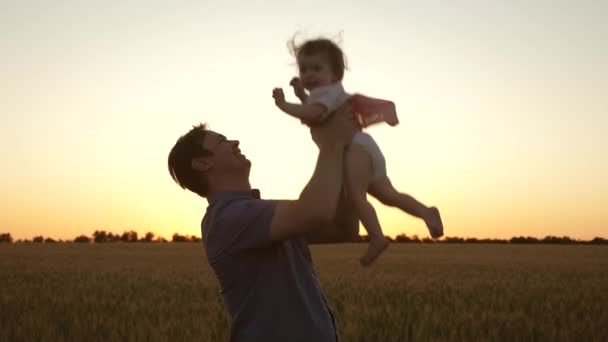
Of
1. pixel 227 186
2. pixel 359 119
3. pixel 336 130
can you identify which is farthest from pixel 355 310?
pixel 336 130

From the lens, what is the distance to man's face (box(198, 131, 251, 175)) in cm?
300

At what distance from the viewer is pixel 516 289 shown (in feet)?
39.3

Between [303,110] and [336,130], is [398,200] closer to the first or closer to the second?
[303,110]

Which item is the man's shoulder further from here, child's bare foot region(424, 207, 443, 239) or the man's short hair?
child's bare foot region(424, 207, 443, 239)

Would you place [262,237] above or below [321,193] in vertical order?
below

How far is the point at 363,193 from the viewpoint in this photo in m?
3.44

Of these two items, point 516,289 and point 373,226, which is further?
point 516,289

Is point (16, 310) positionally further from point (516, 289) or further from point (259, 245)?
point (516, 289)

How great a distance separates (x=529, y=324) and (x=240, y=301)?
5.44 m

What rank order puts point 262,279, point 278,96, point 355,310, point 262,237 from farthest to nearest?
1. point 355,310
2. point 278,96
3. point 262,279
4. point 262,237

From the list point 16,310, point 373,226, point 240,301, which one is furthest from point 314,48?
point 16,310

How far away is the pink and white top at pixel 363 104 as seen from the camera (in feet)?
10.00

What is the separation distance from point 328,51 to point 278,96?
805mm

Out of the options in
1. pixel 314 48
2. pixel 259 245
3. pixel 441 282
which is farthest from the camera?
pixel 441 282
